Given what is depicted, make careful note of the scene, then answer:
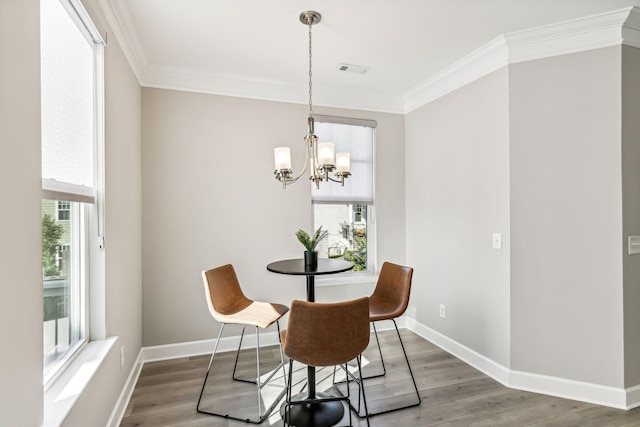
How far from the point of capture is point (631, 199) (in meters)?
2.38

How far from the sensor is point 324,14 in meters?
2.31

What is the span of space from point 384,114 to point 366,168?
2.17 feet

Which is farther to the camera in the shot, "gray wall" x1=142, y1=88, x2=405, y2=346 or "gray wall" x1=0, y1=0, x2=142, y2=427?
"gray wall" x1=142, y1=88, x2=405, y2=346

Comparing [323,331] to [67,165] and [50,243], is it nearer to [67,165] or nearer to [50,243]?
[50,243]

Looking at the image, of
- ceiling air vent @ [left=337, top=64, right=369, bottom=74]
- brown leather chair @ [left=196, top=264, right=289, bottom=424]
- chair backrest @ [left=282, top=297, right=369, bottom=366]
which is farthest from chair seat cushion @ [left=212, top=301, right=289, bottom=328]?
ceiling air vent @ [left=337, top=64, right=369, bottom=74]

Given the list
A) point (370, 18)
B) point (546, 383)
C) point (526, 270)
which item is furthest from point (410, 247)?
point (370, 18)

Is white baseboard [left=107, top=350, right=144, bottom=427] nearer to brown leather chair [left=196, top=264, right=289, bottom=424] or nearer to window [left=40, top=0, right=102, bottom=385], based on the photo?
brown leather chair [left=196, top=264, right=289, bottom=424]

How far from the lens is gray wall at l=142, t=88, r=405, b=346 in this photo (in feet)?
10.3

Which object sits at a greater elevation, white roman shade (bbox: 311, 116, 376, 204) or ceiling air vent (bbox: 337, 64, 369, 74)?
ceiling air vent (bbox: 337, 64, 369, 74)

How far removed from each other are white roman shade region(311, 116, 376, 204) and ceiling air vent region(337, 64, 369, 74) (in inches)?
22.3

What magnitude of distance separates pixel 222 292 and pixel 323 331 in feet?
3.87

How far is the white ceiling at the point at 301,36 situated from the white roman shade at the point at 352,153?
1.35 ft

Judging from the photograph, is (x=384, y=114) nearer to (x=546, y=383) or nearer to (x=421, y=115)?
(x=421, y=115)

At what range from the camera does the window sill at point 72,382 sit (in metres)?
1.32
